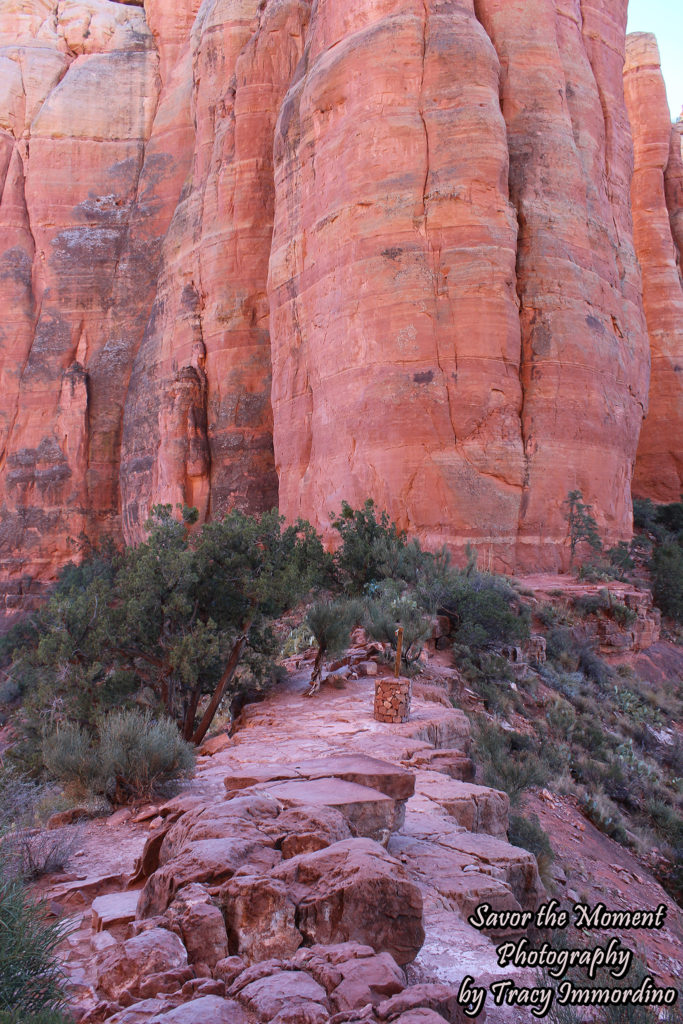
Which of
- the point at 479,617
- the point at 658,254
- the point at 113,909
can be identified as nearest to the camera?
the point at 113,909

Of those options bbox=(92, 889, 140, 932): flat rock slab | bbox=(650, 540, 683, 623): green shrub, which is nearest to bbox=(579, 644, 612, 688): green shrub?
bbox=(650, 540, 683, 623): green shrub

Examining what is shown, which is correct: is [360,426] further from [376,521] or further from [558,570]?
[558,570]

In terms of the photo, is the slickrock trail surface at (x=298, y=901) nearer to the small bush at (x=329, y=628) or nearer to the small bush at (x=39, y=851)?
the small bush at (x=39, y=851)

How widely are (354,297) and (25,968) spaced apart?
50.4 ft

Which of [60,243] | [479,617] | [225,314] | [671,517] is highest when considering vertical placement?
[60,243]

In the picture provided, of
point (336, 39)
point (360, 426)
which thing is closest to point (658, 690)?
point (360, 426)

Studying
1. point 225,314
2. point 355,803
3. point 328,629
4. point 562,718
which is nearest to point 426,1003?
point 355,803

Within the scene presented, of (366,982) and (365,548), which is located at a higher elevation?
(365,548)

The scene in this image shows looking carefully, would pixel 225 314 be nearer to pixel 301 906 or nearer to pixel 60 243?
pixel 60 243

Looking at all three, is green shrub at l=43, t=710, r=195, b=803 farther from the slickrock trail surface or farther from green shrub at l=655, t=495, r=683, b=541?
green shrub at l=655, t=495, r=683, b=541

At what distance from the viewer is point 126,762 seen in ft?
18.0

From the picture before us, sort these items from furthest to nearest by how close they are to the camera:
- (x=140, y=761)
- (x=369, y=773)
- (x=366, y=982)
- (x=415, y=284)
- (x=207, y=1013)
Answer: (x=415, y=284) < (x=140, y=761) < (x=369, y=773) < (x=366, y=982) < (x=207, y=1013)

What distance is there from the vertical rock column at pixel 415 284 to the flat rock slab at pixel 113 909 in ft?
39.5

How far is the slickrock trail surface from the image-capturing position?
2408 millimetres
